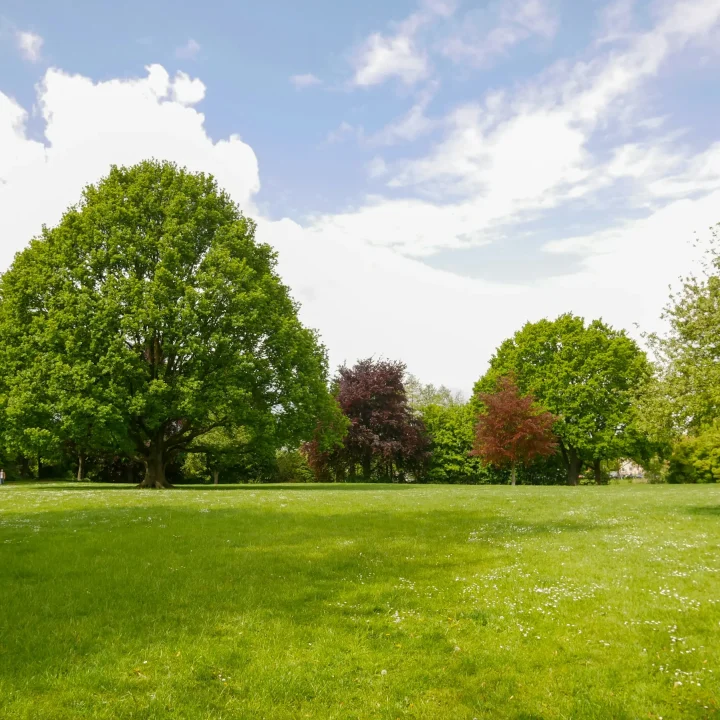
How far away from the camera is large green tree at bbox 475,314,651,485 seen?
207 ft

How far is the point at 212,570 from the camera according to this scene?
12.6m

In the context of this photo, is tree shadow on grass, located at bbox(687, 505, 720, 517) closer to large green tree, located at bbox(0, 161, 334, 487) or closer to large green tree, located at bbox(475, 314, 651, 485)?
large green tree, located at bbox(0, 161, 334, 487)

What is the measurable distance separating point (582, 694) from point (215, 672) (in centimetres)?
483

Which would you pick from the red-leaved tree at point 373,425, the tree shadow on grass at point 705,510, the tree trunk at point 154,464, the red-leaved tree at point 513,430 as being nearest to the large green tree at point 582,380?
the red-leaved tree at point 513,430

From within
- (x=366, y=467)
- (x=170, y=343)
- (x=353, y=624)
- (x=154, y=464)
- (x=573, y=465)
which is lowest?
(x=366, y=467)

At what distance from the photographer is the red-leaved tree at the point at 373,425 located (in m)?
67.9

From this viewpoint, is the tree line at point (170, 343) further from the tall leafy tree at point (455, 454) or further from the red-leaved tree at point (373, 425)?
the tall leafy tree at point (455, 454)

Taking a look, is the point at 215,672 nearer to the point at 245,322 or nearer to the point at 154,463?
the point at 245,322

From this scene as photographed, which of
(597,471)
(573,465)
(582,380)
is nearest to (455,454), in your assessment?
(573,465)

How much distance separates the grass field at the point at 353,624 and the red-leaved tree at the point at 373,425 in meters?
50.0

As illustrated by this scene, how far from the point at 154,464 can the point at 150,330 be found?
11.1 meters

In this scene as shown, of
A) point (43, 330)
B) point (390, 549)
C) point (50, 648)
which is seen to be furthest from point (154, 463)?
point (50, 648)

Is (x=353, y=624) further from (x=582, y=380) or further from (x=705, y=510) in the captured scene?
(x=582, y=380)

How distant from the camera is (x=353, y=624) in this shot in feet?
30.5
